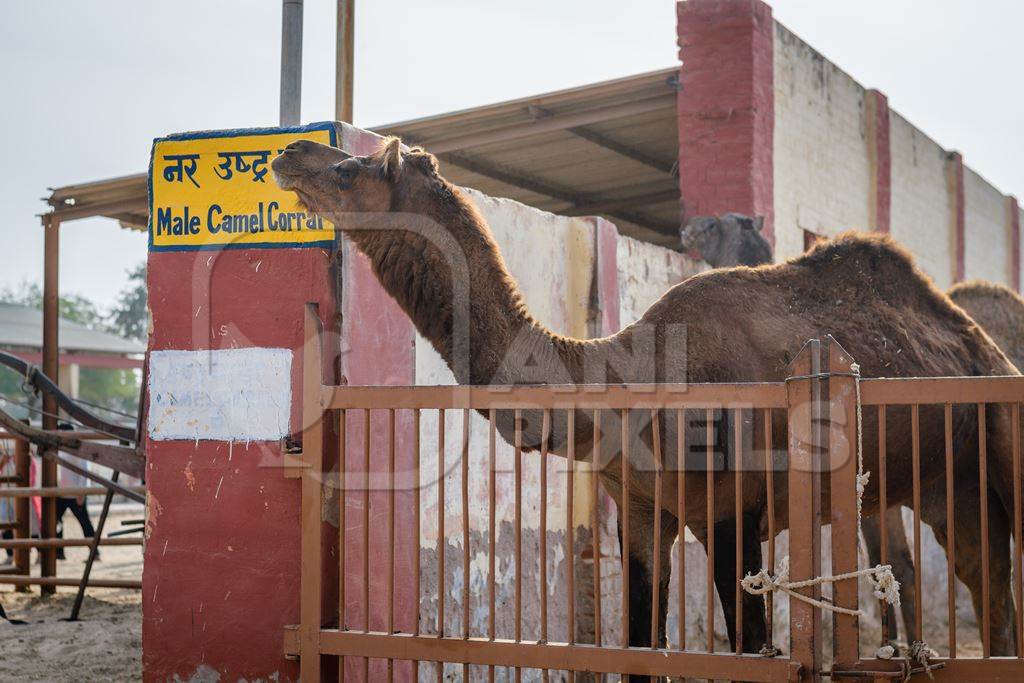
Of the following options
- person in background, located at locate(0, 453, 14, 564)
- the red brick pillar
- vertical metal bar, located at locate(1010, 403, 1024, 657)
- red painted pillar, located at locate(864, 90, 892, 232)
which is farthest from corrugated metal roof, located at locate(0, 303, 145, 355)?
vertical metal bar, located at locate(1010, 403, 1024, 657)

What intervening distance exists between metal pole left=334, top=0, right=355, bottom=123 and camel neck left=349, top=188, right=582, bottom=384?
4.14 meters

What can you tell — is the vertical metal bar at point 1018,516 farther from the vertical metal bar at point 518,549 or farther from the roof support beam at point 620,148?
the roof support beam at point 620,148

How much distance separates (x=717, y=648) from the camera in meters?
7.72

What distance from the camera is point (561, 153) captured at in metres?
12.3

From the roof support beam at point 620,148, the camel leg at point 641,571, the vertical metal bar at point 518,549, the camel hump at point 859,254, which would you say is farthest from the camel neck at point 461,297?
the roof support beam at point 620,148

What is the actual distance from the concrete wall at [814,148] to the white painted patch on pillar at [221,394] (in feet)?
21.0

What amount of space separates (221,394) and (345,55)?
428cm

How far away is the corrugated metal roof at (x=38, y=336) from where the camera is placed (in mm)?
25109

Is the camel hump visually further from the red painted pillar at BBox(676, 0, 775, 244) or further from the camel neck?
the red painted pillar at BBox(676, 0, 775, 244)

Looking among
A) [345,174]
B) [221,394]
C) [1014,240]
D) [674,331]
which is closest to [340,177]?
[345,174]

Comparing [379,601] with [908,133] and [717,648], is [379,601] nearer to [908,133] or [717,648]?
[717,648]

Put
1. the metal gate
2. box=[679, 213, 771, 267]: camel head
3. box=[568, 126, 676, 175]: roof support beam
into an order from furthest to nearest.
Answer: box=[568, 126, 676, 175]: roof support beam < box=[679, 213, 771, 267]: camel head < the metal gate

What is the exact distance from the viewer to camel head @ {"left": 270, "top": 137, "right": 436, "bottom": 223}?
4.19 meters

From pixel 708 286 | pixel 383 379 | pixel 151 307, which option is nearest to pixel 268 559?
pixel 383 379
